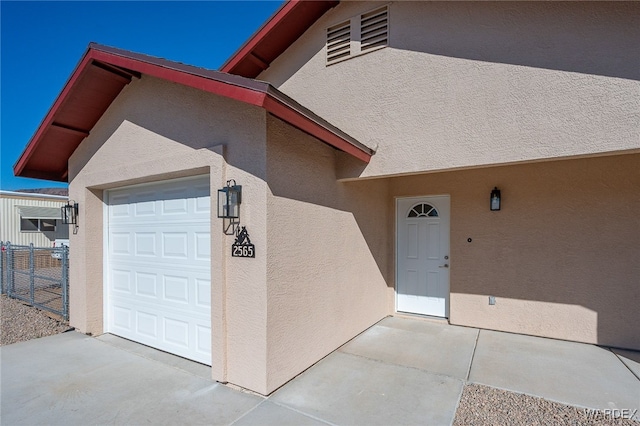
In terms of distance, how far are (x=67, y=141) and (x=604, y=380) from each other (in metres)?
9.76

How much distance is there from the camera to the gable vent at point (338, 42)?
5867 millimetres

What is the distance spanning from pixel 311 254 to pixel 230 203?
1.39 meters

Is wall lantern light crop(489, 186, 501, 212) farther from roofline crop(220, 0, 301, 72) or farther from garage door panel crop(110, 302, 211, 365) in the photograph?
garage door panel crop(110, 302, 211, 365)

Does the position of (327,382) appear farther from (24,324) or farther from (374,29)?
(24,324)

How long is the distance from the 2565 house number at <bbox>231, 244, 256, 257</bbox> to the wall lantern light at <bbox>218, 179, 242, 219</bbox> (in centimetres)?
38

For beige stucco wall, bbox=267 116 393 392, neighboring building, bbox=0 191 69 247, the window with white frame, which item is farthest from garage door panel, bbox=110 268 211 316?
the window with white frame

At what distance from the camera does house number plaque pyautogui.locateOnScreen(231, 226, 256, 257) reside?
3.93 meters

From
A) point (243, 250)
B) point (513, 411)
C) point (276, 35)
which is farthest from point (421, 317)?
point (276, 35)

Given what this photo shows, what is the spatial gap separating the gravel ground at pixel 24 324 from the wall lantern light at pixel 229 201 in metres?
5.12

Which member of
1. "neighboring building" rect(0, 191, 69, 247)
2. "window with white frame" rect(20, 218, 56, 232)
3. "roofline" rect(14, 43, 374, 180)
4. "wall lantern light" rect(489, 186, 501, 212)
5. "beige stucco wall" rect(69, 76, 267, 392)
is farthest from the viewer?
"window with white frame" rect(20, 218, 56, 232)

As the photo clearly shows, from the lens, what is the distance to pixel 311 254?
462cm

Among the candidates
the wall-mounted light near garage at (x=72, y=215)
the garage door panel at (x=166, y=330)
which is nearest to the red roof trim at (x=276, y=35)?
the wall-mounted light near garage at (x=72, y=215)

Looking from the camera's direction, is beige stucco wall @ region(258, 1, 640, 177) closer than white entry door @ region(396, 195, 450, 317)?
Yes

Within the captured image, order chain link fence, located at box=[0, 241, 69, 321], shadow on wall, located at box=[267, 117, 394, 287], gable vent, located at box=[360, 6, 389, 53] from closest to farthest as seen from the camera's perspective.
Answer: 1. shadow on wall, located at box=[267, 117, 394, 287]
2. gable vent, located at box=[360, 6, 389, 53]
3. chain link fence, located at box=[0, 241, 69, 321]
